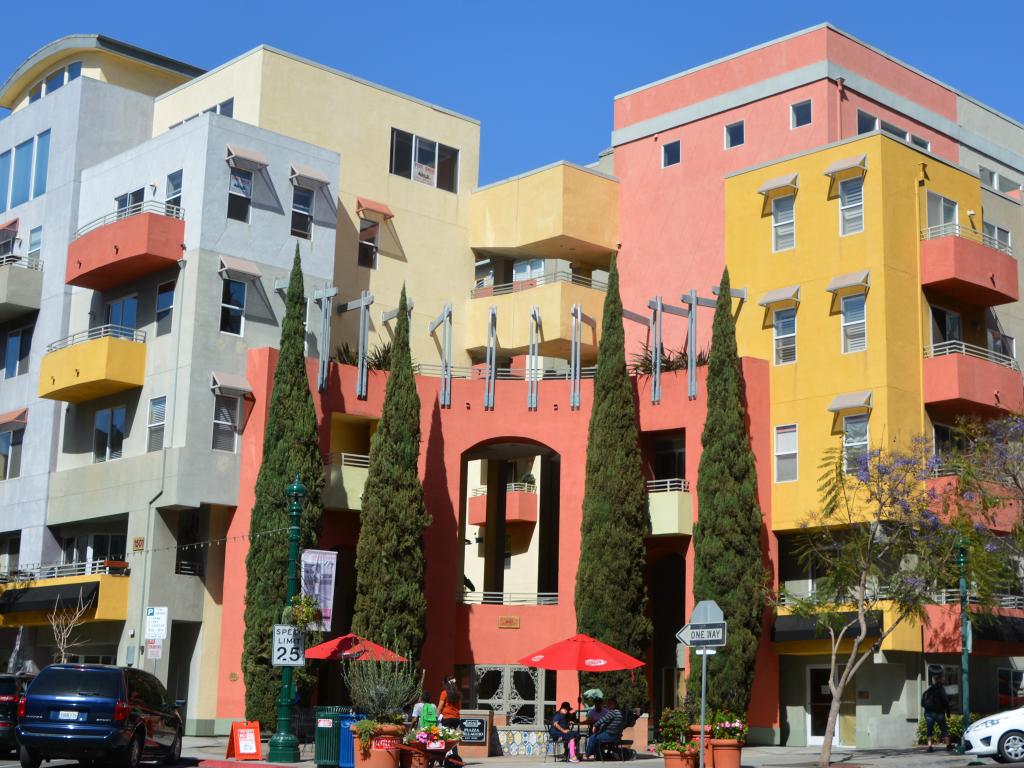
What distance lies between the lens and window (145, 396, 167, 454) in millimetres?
43875

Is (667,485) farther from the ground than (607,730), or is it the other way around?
(667,485)

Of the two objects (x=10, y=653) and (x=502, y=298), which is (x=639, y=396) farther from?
(x=10, y=653)

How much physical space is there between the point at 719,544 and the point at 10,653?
25.4m

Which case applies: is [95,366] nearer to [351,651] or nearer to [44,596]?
[44,596]

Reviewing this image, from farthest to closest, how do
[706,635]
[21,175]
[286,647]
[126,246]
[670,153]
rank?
[21,175], [670,153], [126,246], [286,647], [706,635]

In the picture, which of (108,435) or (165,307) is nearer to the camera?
(165,307)

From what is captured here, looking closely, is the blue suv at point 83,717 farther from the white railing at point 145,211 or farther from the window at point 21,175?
the window at point 21,175

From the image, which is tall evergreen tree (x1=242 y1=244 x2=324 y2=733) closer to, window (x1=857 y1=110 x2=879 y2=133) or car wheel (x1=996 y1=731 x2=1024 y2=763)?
car wheel (x1=996 y1=731 x2=1024 y2=763)

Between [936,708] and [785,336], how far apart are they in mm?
11559

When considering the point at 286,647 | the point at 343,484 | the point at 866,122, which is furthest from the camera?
the point at 866,122

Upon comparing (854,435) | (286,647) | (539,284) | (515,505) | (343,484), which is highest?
(539,284)

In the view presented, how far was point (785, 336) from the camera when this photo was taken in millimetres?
43594

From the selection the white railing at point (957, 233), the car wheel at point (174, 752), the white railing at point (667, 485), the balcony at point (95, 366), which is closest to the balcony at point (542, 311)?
the white railing at point (667, 485)

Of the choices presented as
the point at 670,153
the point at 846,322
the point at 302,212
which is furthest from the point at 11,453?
the point at 846,322
